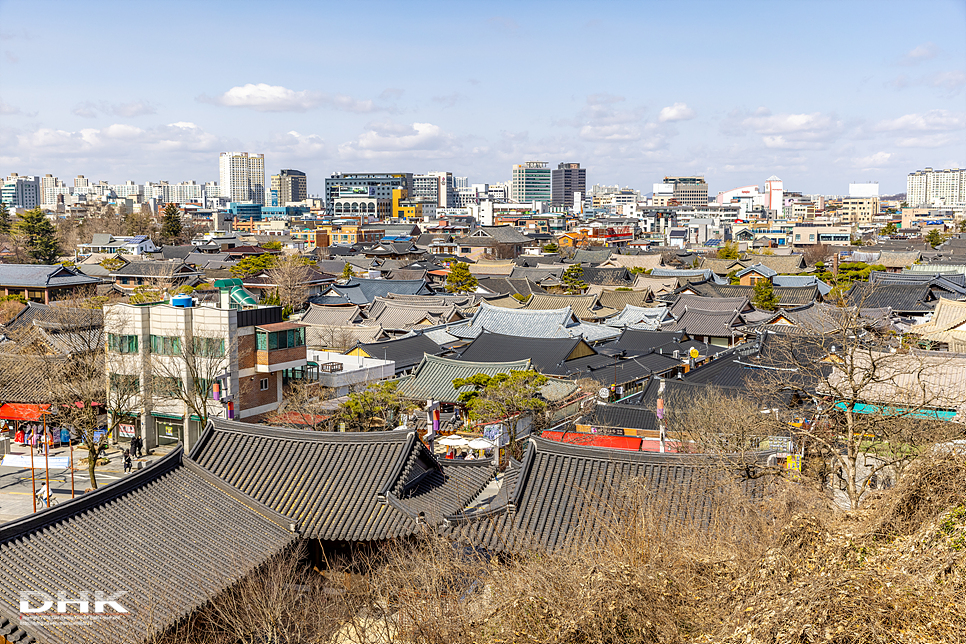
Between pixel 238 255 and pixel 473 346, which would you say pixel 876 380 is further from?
pixel 238 255

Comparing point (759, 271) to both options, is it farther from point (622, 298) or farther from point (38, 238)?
point (38, 238)

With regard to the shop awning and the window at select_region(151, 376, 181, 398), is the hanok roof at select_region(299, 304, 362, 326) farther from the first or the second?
the shop awning

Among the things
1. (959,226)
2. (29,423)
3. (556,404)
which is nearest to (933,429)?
(556,404)

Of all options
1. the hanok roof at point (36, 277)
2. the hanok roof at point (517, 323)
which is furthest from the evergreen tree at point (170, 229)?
the hanok roof at point (517, 323)

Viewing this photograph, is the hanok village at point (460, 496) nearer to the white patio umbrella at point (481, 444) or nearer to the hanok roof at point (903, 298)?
the white patio umbrella at point (481, 444)

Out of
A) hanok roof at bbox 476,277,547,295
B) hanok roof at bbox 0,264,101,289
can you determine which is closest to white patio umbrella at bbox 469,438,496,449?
hanok roof at bbox 476,277,547,295
